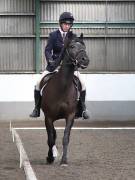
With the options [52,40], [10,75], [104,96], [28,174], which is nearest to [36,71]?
[10,75]

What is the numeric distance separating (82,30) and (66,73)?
12.3 metres

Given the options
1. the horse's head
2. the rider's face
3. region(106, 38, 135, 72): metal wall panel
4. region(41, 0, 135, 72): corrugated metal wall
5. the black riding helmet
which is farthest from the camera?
region(106, 38, 135, 72): metal wall panel

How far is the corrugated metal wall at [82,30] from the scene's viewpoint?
23.7m

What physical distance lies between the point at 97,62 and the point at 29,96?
9.36 ft

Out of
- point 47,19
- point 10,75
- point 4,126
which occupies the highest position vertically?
point 47,19

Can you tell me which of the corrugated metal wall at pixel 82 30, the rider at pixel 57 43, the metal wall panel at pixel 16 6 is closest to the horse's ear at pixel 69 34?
the rider at pixel 57 43

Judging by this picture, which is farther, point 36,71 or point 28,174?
point 36,71

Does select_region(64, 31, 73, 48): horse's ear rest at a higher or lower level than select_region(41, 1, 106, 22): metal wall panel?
lower

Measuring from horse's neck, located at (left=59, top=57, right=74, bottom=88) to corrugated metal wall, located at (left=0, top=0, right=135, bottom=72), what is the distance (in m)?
11.9

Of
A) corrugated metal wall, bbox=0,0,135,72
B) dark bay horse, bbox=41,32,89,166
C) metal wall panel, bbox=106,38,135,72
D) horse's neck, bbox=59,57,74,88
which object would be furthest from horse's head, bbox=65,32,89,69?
metal wall panel, bbox=106,38,135,72

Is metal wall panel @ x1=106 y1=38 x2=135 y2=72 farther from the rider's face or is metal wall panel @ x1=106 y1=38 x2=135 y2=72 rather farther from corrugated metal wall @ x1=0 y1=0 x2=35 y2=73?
the rider's face

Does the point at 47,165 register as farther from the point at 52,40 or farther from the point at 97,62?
the point at 97,62

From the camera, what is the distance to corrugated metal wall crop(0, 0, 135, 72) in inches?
933

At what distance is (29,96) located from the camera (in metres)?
23.3
